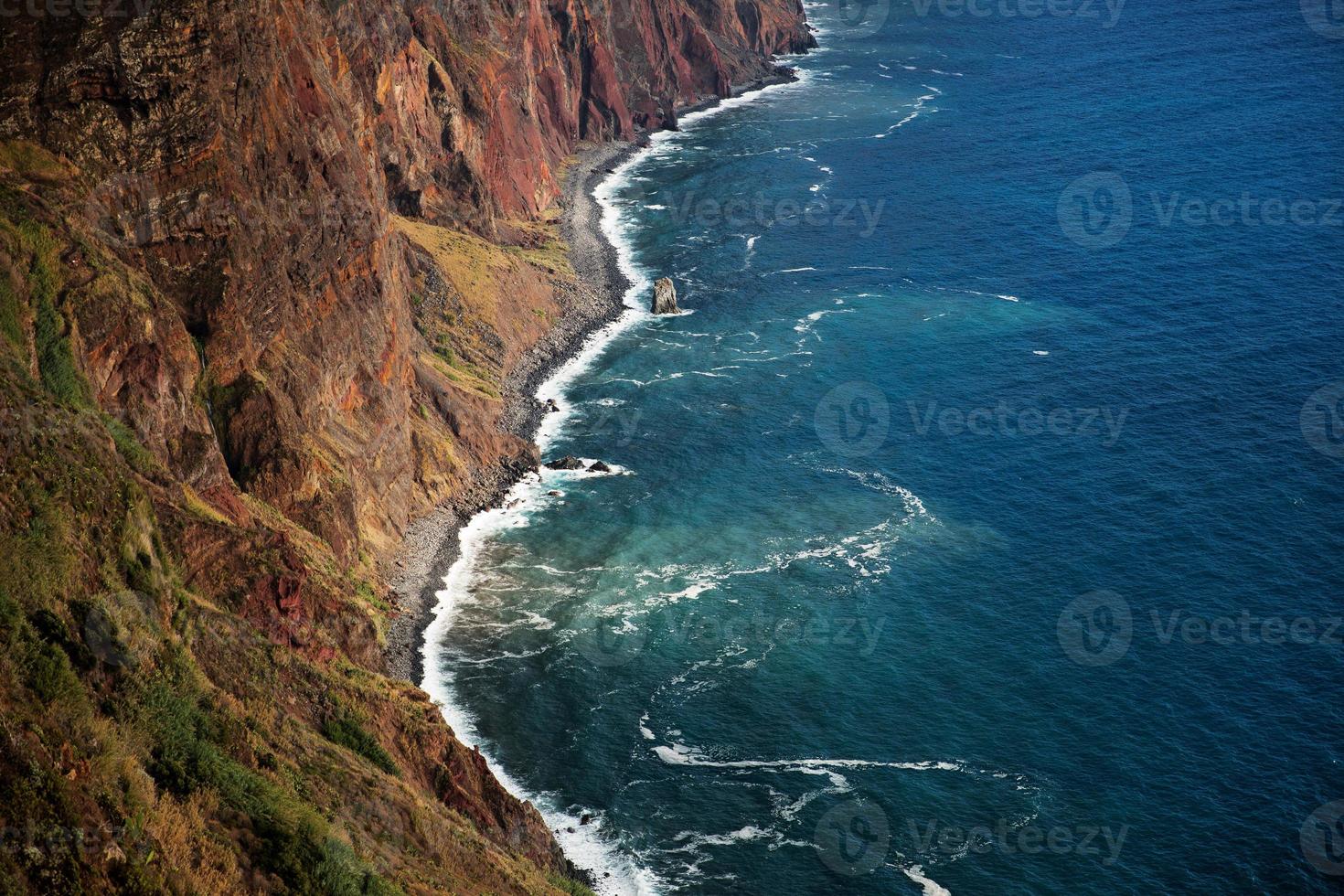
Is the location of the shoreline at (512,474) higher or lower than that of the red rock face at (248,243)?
lower

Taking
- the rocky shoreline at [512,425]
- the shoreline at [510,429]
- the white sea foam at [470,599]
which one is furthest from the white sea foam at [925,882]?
the rocky shoreline at [512,425]

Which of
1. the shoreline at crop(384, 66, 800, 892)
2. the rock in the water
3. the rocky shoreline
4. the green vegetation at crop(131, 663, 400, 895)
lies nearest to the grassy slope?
the green vegetation at crop(131, 663, 400, 895)

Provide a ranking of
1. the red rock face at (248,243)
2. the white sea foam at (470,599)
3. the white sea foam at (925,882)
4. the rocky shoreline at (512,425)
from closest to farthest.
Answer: the white sea foam at (925,882) → the white sea foam at (470,599) → the red rock face at (248,243) → the rocky shoreline at (512,425)

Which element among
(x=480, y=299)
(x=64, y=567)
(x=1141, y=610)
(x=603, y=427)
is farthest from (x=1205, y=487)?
(x=64, y=567)

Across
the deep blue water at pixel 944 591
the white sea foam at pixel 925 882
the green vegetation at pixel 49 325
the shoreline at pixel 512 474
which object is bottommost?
the white sea foam at pixel 925 882

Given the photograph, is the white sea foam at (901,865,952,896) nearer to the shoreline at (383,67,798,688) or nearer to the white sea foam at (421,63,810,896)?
the white sea foam at (421,63,810,896)

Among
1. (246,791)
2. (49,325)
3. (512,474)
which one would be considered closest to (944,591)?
(512,474)

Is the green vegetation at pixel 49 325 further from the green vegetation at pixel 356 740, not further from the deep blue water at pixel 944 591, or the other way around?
the deep blue water at pixel 944 591
